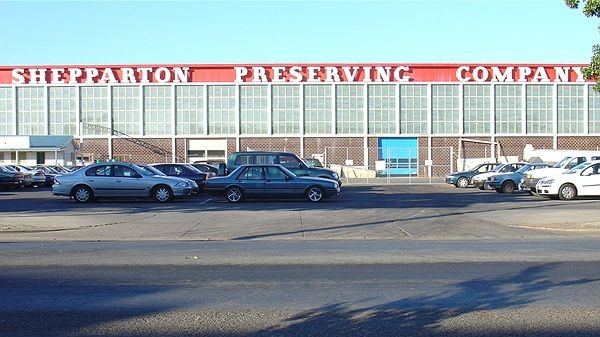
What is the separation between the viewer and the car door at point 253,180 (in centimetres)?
2444

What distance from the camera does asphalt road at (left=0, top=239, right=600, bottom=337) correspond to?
22.6ft

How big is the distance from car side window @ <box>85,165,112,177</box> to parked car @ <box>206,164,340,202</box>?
366 cm

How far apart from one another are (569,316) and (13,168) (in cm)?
3465

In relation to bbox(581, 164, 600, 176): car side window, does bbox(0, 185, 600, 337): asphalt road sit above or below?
below

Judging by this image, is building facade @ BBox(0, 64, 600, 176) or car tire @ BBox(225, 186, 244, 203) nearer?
car tire @ BBox(225, 186, 244, 203)

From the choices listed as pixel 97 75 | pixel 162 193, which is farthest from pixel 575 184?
pixel 97 75

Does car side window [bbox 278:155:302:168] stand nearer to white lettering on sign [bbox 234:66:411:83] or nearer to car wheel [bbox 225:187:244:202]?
car wheel [bbox 225:187:244:202]

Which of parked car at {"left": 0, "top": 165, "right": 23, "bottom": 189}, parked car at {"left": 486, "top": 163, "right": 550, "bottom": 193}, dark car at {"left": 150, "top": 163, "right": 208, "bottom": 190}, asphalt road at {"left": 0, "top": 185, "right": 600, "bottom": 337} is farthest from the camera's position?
parked car at {"left": 0, "top": 165, "right": 23, "bottom": 189}

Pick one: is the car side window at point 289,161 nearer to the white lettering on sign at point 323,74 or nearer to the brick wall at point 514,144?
the white lettering on sign at point 323,74

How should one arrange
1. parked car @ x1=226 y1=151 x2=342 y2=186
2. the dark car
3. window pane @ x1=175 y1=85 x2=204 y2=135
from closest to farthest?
parked car @ x1=226 y1=151 x2=342 y2=186, the dark car, window pane @ x1=175 y1=85 x2=204 y2=135

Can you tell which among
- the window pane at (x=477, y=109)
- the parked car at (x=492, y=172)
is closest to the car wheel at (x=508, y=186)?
the parked car at (x=492, y=172)

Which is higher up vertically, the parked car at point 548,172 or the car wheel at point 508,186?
the parked car at point 548,172

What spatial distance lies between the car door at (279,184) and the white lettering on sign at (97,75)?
36.6 metres

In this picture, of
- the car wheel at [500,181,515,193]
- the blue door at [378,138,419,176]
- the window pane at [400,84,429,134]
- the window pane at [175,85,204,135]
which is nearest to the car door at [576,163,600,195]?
the car wheel at [500,181,515,193]
